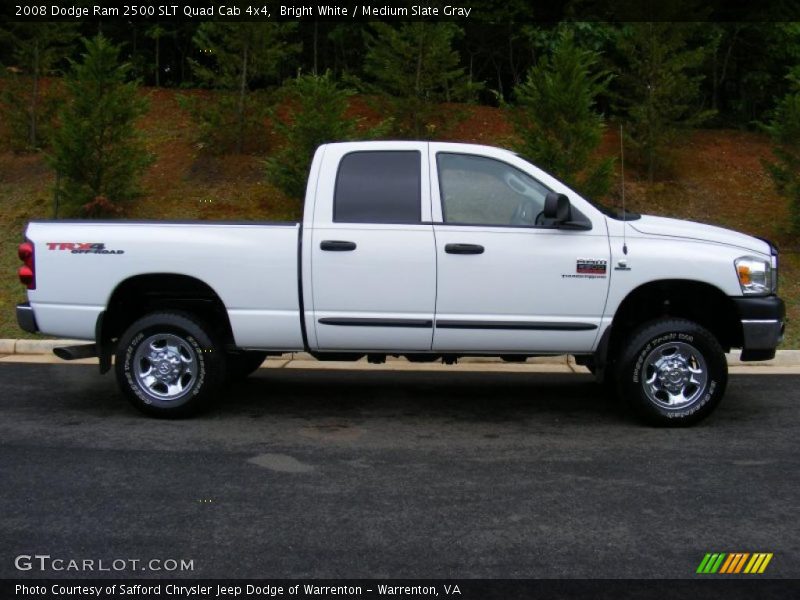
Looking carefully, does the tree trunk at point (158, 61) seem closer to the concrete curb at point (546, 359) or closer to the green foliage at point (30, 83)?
the green foliage at point (30, 83)

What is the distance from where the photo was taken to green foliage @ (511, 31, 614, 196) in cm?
1327

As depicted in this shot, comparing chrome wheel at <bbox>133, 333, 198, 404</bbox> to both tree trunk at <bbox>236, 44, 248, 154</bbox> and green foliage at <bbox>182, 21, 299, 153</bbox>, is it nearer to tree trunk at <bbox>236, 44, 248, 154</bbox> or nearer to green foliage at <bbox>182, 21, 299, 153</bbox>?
green foliage at <bbox>182, 21, 299, 153</bbox>

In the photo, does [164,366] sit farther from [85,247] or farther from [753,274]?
[753,274]

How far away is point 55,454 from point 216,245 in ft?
6.14

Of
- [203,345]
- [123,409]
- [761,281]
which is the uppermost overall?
[761,281]

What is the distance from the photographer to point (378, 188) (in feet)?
23.0

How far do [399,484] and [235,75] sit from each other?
12.1 meters

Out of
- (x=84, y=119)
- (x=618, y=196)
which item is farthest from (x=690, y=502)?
(x=84, y=119)

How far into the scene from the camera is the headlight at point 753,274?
676 centimetres

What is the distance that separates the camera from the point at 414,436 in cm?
667

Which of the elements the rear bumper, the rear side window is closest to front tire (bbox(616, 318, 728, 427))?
the rear side window

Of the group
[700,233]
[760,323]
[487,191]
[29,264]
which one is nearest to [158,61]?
[29,264]
